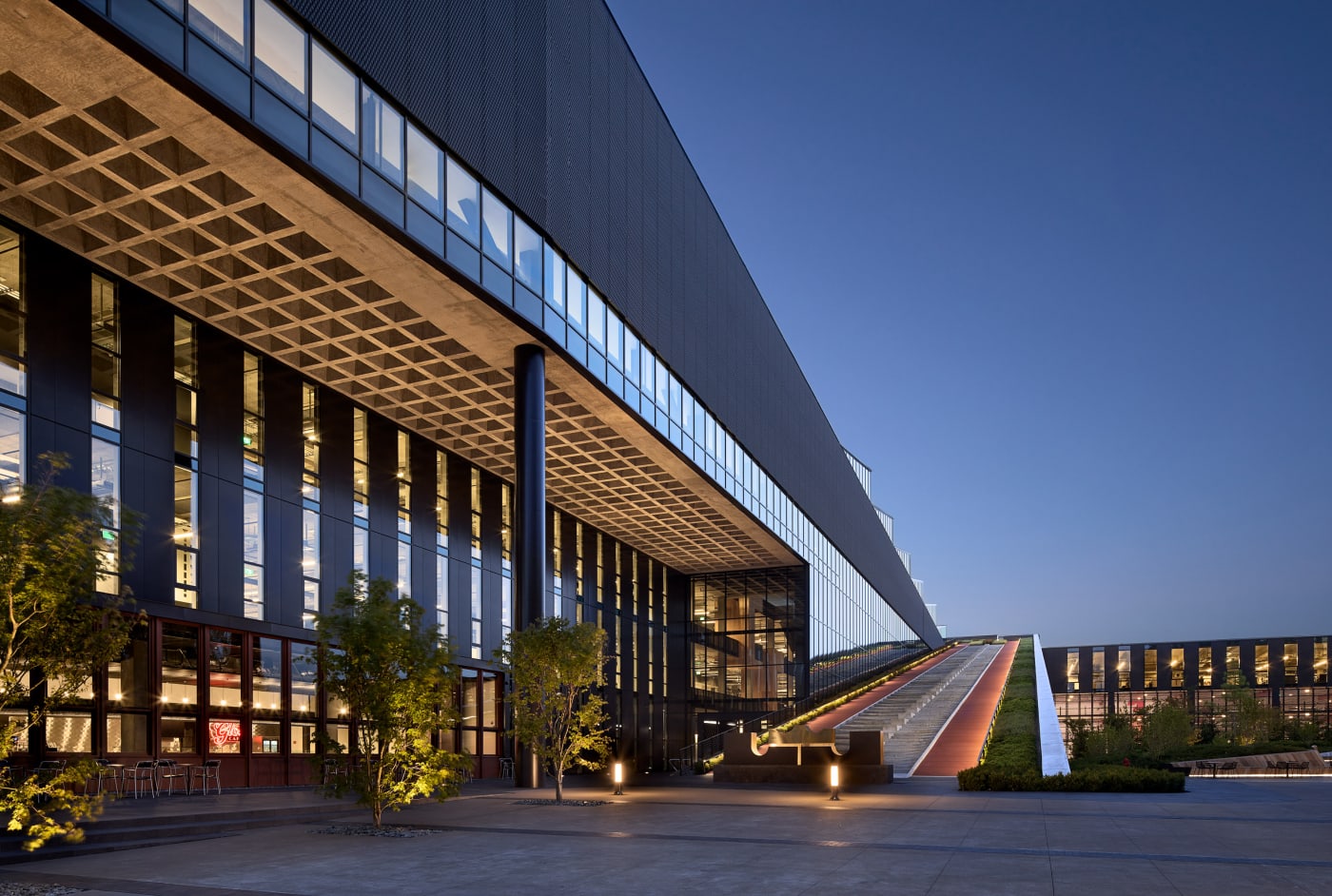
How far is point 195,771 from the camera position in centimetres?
2536

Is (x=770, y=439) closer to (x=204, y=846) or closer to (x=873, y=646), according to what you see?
(x=873, y=646)

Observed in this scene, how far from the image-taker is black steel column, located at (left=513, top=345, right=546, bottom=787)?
94.5 ft

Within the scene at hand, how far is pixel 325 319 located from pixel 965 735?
27.9 meters

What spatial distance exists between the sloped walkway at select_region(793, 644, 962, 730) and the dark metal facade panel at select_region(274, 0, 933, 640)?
12086 millimetres

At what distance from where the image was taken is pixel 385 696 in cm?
1961

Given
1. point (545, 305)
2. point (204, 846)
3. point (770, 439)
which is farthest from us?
point (770, 439)

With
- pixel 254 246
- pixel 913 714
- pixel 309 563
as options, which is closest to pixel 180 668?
pixel 309 563

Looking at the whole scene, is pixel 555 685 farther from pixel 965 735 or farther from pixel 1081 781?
pixel 965 735

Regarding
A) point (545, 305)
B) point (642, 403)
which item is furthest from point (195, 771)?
point (642, 403)

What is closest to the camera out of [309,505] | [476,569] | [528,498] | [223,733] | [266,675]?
[223,733]

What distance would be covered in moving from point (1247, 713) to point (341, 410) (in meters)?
79.9

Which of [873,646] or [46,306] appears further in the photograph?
[873,646]

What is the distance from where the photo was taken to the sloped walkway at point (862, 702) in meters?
A: 47.3

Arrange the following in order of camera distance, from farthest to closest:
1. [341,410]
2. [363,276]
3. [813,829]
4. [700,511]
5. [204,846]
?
[700,511] → [341,410] → [363,276] → [813,829] → [204,846]
